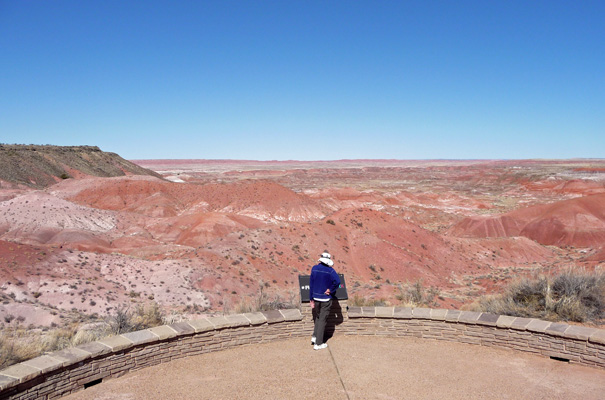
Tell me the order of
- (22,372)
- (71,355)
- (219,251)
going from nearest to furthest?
(22,372)
(71,355)
(219,251)

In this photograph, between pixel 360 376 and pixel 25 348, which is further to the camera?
pixel 25 348

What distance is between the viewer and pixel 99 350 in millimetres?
6059

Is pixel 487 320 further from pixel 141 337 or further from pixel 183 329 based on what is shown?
pixel 141 337

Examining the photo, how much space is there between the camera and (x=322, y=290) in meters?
7.45

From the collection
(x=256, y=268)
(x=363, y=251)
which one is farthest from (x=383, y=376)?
(x=363, y=251)

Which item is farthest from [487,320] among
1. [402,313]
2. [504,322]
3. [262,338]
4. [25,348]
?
[25,348]

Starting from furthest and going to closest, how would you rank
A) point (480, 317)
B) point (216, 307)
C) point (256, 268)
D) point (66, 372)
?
point (256, 268)
point (216, 307)
point (480, 317)
point (66, 372)

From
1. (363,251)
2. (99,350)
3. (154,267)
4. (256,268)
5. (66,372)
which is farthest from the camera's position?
(363,251)

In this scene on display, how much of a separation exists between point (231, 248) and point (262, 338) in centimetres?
2022

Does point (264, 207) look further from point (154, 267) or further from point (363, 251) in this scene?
point (154, 267)

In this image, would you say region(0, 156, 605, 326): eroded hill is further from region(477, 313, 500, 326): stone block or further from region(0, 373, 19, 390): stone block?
region(0, 373, 19, 390): stone block

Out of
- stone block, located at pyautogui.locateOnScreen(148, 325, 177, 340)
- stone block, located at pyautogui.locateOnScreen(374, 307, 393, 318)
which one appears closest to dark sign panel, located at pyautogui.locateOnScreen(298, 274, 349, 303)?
stone block, located at pyautogui.locateOnScreen(374, 307, 393, 318)

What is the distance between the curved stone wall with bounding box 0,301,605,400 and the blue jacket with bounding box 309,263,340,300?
2.21ft

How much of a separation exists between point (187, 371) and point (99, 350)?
132cm
